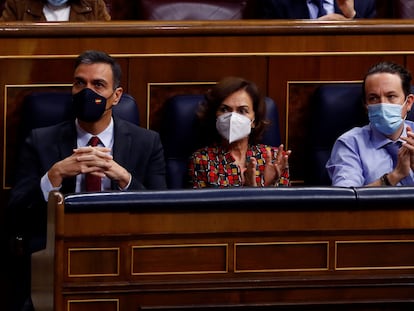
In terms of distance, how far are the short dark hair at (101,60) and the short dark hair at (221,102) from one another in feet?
0.51

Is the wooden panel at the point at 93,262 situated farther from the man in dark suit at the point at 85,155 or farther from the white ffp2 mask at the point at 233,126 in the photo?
the white ffp2 mask at the point at 233,126

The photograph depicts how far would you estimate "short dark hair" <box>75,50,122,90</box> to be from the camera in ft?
5.89

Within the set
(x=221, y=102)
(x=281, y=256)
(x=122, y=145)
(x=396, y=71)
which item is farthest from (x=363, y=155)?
(x=281, y=256)

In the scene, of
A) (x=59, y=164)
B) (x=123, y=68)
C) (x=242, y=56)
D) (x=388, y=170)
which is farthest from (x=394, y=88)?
(x=59, y=164)

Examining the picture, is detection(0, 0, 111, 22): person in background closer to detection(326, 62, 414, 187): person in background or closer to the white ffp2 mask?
the white ffp2 mask

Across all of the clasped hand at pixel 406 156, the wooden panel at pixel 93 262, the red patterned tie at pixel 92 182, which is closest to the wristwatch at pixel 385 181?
the clasped hand at pixel 406 156

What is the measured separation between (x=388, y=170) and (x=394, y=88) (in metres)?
0.13

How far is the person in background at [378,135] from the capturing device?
1872 millimetres

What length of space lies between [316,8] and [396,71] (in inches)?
15.1

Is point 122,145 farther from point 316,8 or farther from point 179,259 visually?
point 316,8

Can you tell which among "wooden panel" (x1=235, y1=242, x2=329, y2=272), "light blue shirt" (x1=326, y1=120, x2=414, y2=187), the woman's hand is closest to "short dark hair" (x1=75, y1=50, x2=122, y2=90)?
the woman's hand

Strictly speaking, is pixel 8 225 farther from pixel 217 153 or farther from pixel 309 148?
pixel 309 148

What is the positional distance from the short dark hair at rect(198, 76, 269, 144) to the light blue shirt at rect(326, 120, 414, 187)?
5.1 inches

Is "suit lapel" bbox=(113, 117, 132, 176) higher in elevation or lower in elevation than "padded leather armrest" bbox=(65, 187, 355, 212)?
higher
